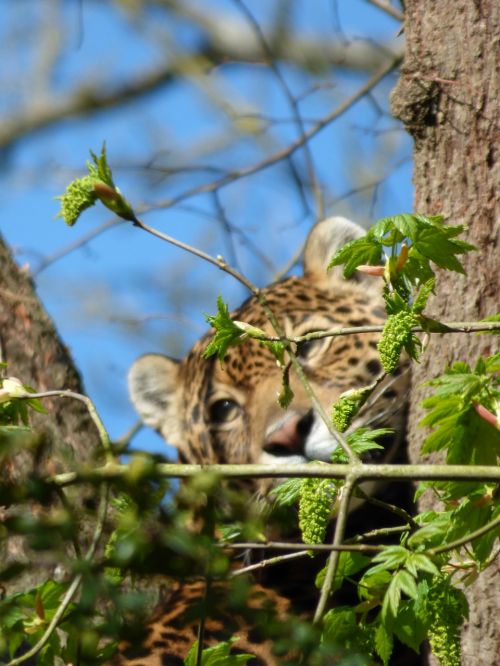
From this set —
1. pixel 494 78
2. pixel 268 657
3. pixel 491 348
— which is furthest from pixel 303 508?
pixel 268 657

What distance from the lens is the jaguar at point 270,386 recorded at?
183 inches

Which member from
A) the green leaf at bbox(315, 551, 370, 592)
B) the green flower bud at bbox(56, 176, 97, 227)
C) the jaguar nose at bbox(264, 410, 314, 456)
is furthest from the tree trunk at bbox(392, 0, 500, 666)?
the green flower bud at bbox(56, 176, 97, 227)

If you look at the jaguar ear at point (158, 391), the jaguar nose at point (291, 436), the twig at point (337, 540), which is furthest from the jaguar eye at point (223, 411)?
the twig at point (337, 540)

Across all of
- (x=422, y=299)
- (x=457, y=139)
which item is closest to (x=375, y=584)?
(x=422, y=299)

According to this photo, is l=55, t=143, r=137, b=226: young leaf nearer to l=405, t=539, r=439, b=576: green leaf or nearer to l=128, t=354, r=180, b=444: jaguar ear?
l=405, t=539, r=439, b=576: green leaf

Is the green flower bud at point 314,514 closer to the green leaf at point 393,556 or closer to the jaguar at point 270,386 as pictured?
the green leaf at point 393,556

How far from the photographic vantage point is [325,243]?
5551 millimetres

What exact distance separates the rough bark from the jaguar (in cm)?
68

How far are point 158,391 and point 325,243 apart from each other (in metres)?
1.14

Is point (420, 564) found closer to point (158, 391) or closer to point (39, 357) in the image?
point (39, 357)

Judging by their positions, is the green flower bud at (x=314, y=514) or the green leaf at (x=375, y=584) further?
the green leaf at (x=375, y=584)

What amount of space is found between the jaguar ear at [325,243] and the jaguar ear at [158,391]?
2.72 feet

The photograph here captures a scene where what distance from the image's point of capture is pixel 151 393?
6.06 meters

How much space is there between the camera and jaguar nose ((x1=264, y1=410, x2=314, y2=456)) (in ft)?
14.8
